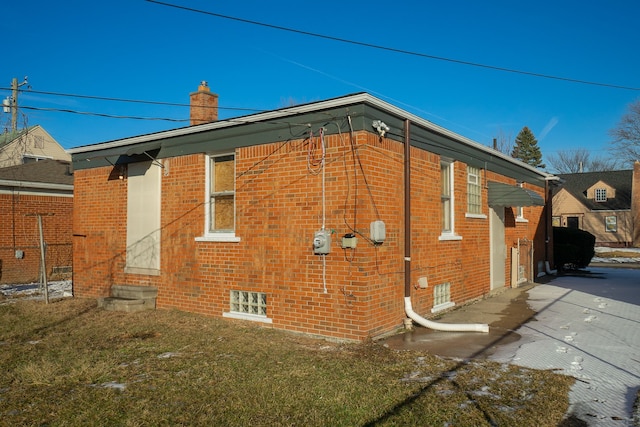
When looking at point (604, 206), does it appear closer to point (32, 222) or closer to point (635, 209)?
point (635, 209)

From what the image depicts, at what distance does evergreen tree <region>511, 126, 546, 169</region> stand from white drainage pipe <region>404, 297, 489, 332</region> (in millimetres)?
63312

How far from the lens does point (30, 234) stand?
16281 mm

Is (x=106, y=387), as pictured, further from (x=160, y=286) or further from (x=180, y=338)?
(x=160, y=286)

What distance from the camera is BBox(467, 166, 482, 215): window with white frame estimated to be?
467 inches

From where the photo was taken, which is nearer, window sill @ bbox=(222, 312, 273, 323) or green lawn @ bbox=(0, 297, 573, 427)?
green lawn @ bbox=(0, 297, 573, 427)

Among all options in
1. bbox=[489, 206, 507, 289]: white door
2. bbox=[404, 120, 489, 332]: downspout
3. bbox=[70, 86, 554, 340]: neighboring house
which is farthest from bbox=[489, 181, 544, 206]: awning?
bbox=[404, 120, 489, 332]: downspout

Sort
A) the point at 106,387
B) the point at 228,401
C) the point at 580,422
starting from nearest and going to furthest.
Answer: the point at 580,422 → the point at 228,401 → the point at 106,387

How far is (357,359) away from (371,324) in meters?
1.15

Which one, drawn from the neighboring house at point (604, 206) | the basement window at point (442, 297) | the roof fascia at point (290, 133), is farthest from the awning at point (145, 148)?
the neighboring house at point (604, 206)

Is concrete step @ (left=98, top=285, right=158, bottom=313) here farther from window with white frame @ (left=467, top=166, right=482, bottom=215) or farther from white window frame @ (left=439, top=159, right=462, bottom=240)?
window with white frame @ (left=467, top=166, right=482, bottom=215)

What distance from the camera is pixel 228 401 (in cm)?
486

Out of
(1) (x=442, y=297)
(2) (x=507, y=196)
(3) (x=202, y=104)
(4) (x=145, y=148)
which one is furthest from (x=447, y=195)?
(4) (x=145, y=148)

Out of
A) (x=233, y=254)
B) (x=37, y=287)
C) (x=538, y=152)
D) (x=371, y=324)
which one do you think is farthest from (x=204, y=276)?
(x=538, y=152)

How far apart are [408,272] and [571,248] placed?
14.5m
